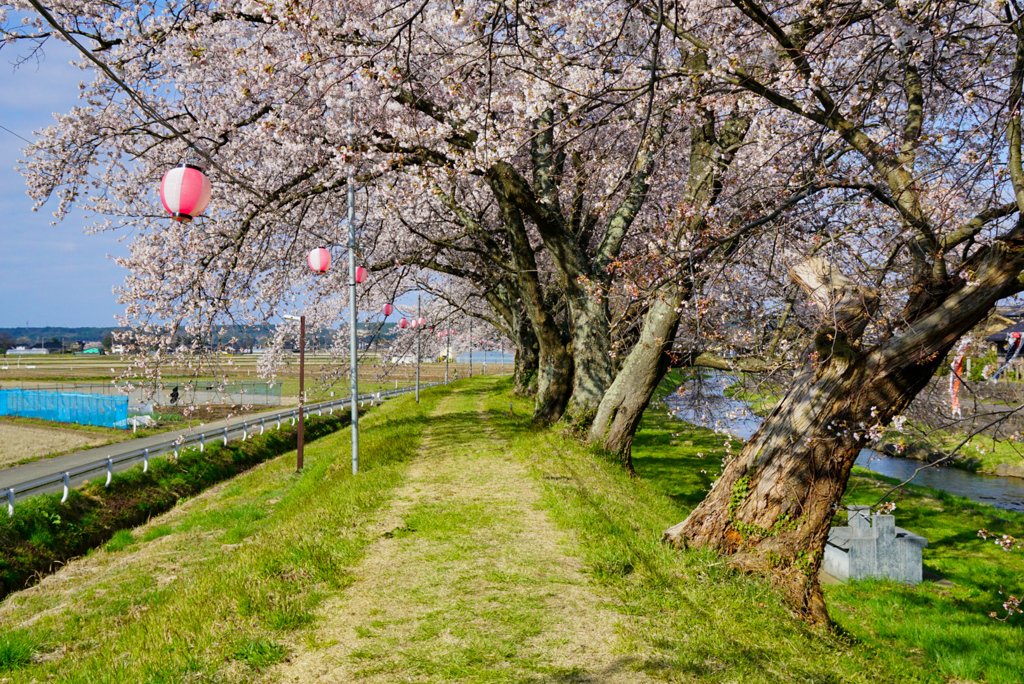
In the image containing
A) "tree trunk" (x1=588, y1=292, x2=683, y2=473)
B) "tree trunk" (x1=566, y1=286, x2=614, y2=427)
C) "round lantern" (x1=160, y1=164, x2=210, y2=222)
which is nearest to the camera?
"round lantern" (x1=160, y1=164, x2=210, y2=222)

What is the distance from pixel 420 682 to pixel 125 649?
2.49m

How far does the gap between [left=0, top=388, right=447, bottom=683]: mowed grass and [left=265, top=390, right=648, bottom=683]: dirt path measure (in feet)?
1.09

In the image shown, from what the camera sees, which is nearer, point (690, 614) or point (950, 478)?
point (690, 614)

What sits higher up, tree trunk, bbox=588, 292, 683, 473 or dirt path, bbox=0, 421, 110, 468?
tree trunk, bbox=588, 292, 683, 473

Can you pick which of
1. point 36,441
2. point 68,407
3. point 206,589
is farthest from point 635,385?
point 68,407

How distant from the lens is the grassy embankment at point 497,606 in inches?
154

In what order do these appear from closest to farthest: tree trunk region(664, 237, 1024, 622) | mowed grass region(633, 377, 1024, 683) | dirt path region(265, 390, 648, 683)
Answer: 1. dirt path region(265, 390, 648, 683)
2. tree trunk region(664, 237, 1024, 622)
3. mowed grass region(633, 377, 1024, 683)

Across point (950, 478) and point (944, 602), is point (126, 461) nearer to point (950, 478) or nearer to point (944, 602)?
point (944, 602)

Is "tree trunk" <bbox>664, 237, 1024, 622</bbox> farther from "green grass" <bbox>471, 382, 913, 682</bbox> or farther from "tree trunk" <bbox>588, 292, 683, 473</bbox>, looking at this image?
"tree trunk" <bbox>588, 292, 683, 473</bbox>

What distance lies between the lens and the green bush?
38.0ft

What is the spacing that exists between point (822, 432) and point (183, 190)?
6.42 meters

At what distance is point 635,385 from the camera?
10.1m

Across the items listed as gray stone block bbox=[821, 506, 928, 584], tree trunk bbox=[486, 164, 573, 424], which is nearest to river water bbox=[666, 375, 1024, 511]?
tree trunk bbox=[486, 164, 573, 424]

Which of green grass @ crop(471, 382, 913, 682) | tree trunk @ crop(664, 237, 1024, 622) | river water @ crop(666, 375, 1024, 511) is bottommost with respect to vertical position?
river water @ crop(666, 375, 1024, 511)
